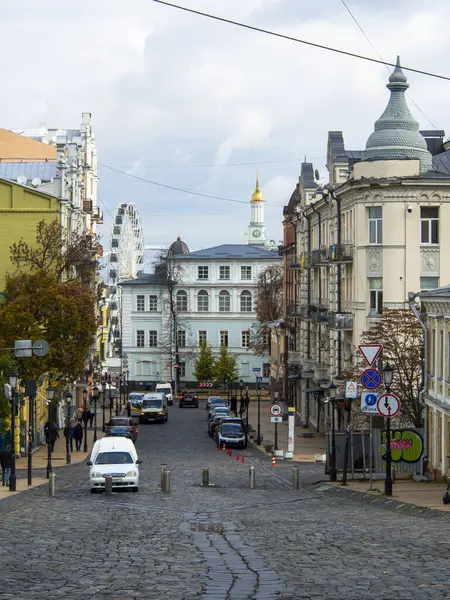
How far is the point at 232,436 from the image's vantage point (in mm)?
53969

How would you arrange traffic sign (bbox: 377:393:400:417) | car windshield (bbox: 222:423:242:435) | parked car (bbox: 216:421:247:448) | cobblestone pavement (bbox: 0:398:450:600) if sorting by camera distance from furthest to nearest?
car windshield (bbox: 222:423:242:435) < parked car (bbox: 216:421:247:448) < traffic sign (bbox: 377:393:400:417) < cobblestone pavement (bbox: 0:398:450:600)

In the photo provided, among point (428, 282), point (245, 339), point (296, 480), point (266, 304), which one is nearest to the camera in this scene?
point (296, 480)

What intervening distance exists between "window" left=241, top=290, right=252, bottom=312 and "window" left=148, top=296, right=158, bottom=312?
863 cm

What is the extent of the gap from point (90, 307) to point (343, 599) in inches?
1425

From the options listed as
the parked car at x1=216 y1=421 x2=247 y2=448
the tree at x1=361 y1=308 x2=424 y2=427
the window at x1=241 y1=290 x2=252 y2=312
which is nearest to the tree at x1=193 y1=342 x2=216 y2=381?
the window at x1=241 y1=290 x2=252 y2=312

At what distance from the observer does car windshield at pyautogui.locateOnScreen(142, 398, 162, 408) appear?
244 feet

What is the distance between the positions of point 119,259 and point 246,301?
29422 mm

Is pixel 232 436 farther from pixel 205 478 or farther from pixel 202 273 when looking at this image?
pixel 202 273

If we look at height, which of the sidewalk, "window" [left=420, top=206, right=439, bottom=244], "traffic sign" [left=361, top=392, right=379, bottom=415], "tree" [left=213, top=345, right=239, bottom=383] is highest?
"window" [left=420, top=206, right=439, bottom=244]

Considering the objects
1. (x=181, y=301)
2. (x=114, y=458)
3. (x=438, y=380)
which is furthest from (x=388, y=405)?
(x=181, y=301)

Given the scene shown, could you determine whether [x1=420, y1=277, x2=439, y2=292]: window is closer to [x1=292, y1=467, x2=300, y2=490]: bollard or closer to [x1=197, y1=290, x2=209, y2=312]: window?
[x1=292, y1=467, x2=300, y2=490]: bollard

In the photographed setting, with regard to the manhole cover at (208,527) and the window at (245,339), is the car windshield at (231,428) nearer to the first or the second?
the manhole cover at (208,527)

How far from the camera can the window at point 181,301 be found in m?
112

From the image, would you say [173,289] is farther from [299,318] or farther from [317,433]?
[317,433]
